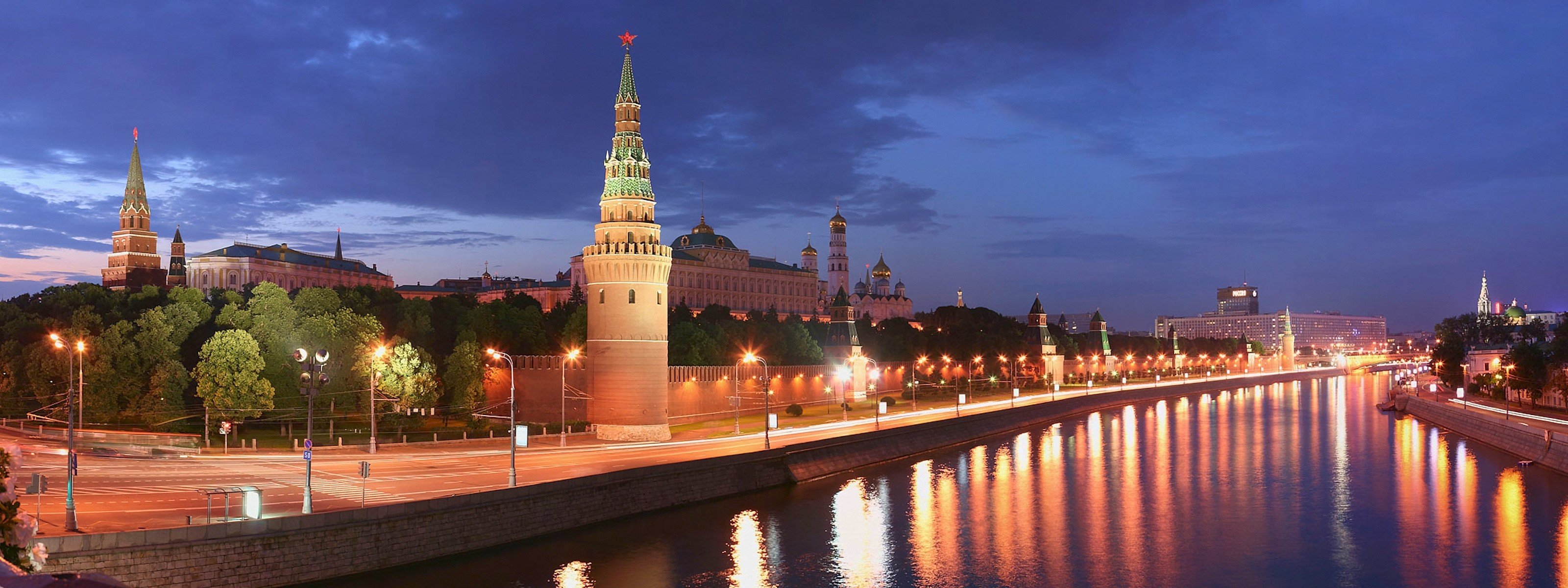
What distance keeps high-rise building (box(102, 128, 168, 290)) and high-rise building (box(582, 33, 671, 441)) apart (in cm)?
12275

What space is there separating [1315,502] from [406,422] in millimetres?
44668

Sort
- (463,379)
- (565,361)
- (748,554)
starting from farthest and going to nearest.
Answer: (565,361) < (463,379) < (748,554)

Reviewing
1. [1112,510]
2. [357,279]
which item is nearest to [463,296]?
[1112,510]

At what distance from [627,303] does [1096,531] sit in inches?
1178

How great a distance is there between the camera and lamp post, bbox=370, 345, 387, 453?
50938mm

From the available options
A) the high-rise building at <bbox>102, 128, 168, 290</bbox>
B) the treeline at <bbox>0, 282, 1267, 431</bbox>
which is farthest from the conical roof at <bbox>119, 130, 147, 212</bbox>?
the treeline at <bbox>0, 282, 1267, 431</bbox>

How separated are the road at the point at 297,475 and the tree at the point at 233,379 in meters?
6.76

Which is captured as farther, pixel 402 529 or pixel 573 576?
pixel 573 576

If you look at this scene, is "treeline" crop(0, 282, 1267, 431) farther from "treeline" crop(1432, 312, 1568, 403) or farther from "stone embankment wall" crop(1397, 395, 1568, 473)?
"treeline" crop(1432, 312, 1568, 403)

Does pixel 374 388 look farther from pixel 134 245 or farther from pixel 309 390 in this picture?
pixel 134 245

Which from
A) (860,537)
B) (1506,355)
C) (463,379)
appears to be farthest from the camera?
(1506,355)

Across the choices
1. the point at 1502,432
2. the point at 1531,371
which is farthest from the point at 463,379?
the point at 1531,371

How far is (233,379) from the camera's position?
5538 centimetres

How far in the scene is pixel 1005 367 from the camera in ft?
445
